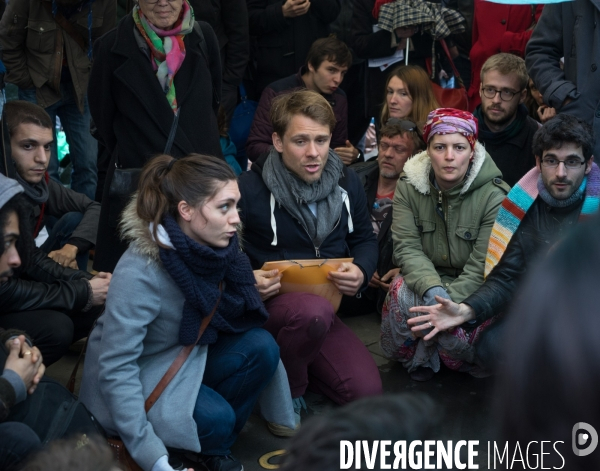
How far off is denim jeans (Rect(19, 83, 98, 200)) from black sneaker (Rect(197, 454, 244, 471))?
291cm

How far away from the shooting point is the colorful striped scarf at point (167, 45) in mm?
4051

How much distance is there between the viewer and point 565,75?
4465 millimetres

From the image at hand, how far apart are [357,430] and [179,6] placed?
336 centimetres

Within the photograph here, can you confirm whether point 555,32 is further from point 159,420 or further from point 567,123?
point 159,420

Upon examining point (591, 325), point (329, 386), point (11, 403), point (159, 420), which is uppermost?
point (591, 325)

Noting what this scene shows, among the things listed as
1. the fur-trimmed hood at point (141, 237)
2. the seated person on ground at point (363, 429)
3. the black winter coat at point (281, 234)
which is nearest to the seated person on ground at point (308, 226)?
the black winter coat at point (281, 234)

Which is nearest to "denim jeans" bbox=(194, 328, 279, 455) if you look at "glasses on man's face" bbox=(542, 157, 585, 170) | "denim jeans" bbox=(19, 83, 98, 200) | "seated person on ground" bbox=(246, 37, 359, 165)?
"glasses on man's face" bbox=(542, 157, 585, 170)

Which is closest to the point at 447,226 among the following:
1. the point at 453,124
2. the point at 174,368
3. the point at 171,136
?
the point at 453,124

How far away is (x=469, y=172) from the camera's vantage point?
13.7 ft

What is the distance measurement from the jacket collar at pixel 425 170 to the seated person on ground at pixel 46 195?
1648 millimetres

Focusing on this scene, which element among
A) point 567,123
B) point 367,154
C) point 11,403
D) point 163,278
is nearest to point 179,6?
point 163,278

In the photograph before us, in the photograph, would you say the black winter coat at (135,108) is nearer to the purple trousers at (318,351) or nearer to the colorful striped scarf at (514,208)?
the purple trousers at (318,351)

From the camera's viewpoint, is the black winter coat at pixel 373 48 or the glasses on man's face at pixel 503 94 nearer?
the glasses on man's face at pixel 503 94

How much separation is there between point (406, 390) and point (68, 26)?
3187 millimetres
